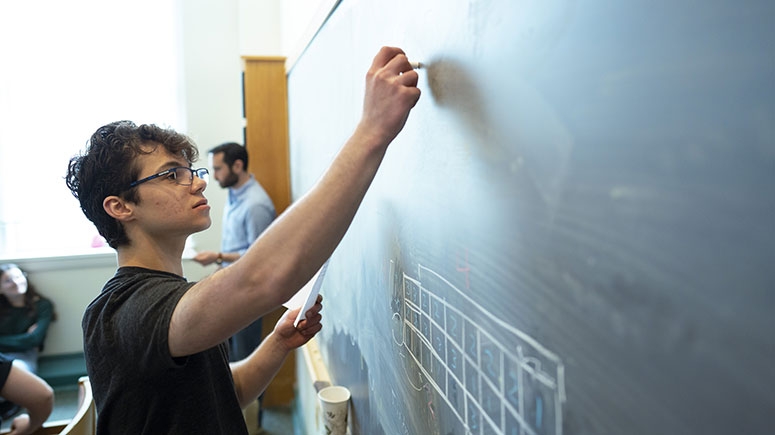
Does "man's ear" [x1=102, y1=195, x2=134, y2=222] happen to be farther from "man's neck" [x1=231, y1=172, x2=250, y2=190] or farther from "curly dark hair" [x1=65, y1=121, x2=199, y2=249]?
"man's neck" [x1=231, y1=172, x2=250, y2=190]

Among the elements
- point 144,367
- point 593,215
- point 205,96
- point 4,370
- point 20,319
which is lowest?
point 20,319

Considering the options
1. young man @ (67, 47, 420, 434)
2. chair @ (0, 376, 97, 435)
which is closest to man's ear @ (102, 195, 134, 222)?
young man @ (67, 47, 420, 434)

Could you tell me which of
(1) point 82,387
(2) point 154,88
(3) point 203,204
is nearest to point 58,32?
(2) point 154,88

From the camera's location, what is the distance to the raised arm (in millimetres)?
604

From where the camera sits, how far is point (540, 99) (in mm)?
459

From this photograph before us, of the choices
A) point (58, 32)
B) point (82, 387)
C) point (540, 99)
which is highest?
point (58, 32)

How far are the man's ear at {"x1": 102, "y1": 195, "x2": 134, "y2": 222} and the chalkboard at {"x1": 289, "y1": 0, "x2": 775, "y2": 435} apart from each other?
0.50 meters

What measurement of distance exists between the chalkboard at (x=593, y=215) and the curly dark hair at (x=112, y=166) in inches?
19.1

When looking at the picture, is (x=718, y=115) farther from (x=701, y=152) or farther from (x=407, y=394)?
(x=407, y=394)

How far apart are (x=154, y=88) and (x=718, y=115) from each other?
4.05 meters

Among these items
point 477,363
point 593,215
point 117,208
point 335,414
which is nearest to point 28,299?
point 335,414

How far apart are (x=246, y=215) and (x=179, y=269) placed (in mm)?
1746

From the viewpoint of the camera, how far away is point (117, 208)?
883 mm

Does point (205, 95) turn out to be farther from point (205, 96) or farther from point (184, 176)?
point (184, 176)
